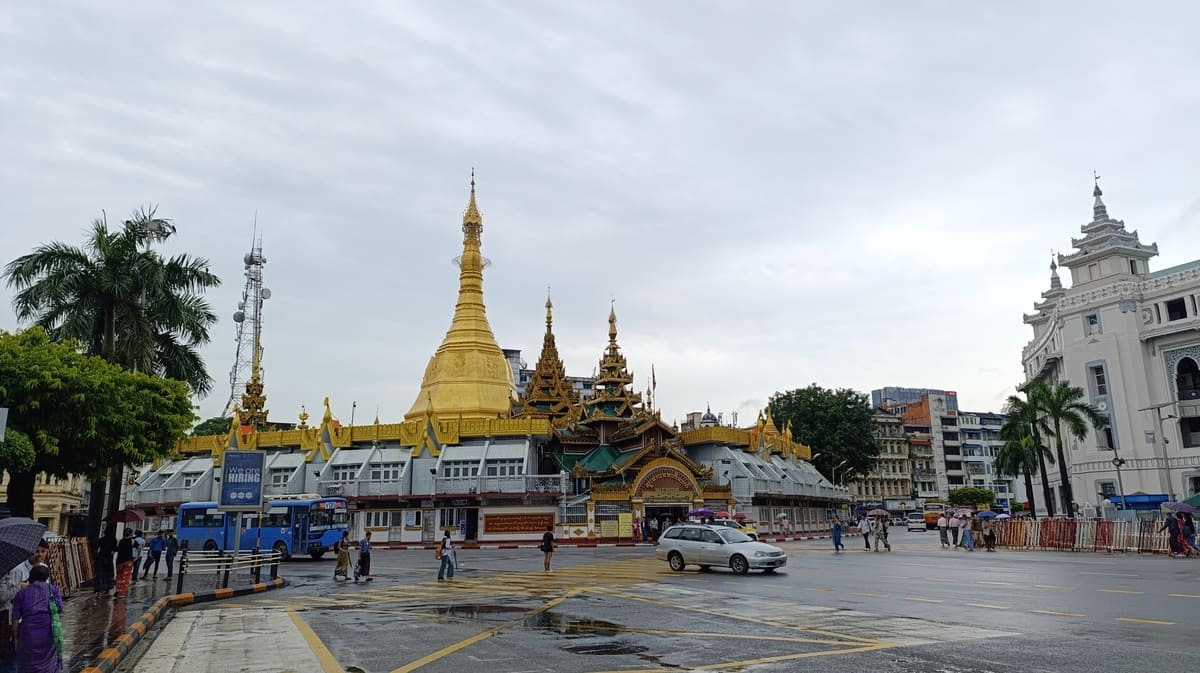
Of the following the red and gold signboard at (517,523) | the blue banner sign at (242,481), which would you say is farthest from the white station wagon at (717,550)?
the red and gold signboard at (517,523)

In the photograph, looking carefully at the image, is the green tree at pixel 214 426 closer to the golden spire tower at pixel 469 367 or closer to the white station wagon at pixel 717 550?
the golden spire tower at pixel 469 367

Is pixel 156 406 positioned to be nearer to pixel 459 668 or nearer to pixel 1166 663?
pixel 459 668

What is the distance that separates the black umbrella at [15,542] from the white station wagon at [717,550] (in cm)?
1933

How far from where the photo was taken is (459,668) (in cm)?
984

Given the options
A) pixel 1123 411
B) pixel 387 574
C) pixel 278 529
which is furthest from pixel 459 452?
pixel 1123 411

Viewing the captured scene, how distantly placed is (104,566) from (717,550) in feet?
55.0

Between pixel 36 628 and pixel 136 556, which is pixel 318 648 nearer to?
pixel 36 628

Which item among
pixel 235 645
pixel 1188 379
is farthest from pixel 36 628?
pixel 1188 379

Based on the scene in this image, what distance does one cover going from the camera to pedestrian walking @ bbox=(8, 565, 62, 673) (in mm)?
7309

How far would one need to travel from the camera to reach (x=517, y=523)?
49344 millimetres

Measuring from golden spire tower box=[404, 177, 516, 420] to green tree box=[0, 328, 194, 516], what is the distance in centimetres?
3693

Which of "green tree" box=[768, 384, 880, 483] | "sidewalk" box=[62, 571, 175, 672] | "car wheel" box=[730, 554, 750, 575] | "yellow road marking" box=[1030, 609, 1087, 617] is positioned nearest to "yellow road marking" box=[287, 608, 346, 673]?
"sidewalk" box=[62, 571, 175, 672]

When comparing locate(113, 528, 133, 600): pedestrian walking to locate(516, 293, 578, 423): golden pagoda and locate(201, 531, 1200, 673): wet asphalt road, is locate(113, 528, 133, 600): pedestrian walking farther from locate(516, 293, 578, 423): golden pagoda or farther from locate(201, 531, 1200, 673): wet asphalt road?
locate(516, 293, 578, 423): golden pagoda

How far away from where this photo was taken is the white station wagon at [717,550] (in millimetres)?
23672
